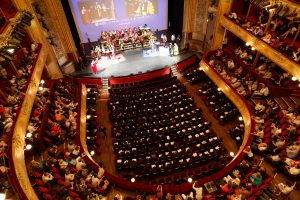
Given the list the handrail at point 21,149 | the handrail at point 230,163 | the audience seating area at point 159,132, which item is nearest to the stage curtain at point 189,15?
the handrail at point 230,163

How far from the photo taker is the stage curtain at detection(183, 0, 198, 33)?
→ 1848 centimetres

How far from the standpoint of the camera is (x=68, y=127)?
12.0 metres

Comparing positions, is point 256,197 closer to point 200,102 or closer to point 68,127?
point 200,102

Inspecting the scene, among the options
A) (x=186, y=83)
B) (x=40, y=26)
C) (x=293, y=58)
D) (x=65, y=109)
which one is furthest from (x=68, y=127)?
(x=293, y=58)

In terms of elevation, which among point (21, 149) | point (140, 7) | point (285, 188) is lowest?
point (285, 188)

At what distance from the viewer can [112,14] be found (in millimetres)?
19906

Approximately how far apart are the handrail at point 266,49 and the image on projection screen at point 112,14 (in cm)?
667

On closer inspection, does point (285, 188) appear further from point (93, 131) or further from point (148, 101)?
point (93, 131)

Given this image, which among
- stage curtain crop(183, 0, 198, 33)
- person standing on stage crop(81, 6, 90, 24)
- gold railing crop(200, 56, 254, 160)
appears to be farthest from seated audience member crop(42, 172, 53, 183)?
stage curtain crop(183, 0, 198, 33)

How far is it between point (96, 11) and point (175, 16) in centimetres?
666

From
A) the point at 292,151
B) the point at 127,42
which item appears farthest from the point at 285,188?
the point at 127,42

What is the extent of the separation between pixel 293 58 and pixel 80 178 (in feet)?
35.9

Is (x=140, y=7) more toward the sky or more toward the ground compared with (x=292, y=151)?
more toward the sky

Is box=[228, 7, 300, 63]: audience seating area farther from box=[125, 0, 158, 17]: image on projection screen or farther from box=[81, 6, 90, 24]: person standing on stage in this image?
box=[81, 6, 90, 24]: person standing on stage
